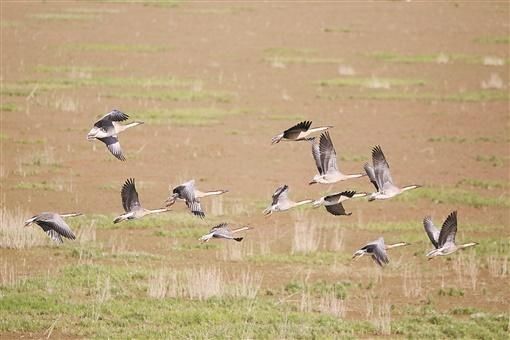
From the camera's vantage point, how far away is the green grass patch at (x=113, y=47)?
4859 cm

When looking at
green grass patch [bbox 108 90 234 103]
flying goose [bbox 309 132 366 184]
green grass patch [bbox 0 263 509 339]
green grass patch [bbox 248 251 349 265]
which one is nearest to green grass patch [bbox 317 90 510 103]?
green grass patch [bbox 108 90 234 103]

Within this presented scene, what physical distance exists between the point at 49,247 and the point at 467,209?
933 cm

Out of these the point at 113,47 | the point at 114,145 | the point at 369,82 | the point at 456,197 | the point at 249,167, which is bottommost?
the point at 114,145

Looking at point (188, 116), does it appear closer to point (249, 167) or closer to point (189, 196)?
point (249, 167)

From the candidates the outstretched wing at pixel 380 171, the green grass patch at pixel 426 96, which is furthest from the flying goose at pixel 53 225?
the green grass patch at pixel 426 96

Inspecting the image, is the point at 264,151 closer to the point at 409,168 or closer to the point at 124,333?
the point at 409,168

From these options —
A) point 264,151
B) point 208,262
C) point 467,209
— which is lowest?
point 208,262

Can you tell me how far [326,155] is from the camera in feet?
40.9

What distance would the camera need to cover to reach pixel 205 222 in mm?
22984

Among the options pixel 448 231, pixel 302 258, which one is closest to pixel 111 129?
pixel 448 231

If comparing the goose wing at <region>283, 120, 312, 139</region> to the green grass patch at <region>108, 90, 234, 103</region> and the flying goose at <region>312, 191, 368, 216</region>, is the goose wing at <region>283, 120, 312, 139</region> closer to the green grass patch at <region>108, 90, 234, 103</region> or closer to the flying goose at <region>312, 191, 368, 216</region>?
the flying goose at <region>312, 191, 368, 216</region>

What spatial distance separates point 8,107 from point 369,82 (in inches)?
549

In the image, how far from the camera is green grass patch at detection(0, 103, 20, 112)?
34.5 meters

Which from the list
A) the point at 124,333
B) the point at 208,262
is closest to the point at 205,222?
the point at 208,262
